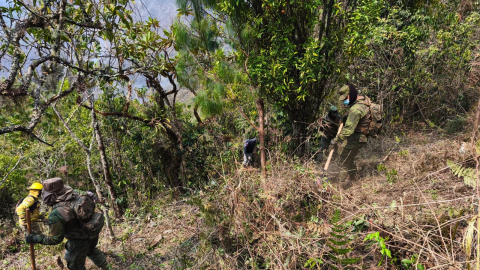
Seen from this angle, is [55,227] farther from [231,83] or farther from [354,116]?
[354,116]

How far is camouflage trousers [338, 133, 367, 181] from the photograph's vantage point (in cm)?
415

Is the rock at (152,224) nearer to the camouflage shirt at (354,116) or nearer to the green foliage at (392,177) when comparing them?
the camouflage shirt at (354,116)

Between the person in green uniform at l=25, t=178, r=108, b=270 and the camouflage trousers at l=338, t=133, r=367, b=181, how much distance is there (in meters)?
3.76

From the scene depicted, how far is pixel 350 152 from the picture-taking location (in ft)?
13.9

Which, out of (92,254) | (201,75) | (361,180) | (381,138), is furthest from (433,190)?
(201,75)

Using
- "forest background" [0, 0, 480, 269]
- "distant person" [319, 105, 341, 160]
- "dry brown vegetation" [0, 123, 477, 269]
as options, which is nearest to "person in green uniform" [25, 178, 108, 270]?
"dry brown vegetation" [0, 123, 477, 269]

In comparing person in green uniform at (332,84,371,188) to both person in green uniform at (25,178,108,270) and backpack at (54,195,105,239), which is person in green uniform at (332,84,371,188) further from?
person in green uniform at (25,178,108,270)

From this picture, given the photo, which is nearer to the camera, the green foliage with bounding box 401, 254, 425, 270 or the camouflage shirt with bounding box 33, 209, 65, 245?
the green foliage with bounding box 401, 254, 425, 270

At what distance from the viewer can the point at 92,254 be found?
3.30 metres

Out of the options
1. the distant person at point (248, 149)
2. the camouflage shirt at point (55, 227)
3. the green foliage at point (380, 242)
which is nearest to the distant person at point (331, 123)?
the distant person at point (248, 149)

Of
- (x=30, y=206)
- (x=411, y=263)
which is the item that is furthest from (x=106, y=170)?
(x=411, y=263)

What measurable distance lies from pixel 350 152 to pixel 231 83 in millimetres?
2579

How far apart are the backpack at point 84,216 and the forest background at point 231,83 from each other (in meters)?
0.90

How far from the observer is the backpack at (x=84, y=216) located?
9.73 feet
